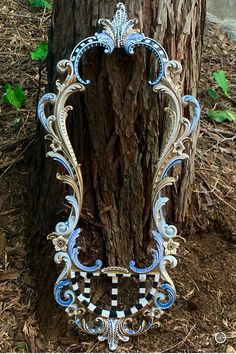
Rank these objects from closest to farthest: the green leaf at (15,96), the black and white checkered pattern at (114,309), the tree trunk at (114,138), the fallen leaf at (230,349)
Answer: the tree trunk at (114,138), the black and white checkered pattern at (114,309), the fallen leaf at (230,349), the green leaf at (15,96)

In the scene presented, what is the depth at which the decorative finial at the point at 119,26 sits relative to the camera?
7.28ft

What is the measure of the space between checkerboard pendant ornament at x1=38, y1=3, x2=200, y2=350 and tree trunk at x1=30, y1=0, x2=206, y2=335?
2.9 inches

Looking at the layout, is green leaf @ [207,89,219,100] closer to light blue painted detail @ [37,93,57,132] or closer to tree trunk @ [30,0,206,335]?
tree trunk @ [30,0,206,335]

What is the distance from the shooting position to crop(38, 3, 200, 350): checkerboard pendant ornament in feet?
7.36

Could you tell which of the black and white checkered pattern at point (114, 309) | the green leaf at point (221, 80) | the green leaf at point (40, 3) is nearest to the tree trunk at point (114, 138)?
the black and white checkered pattern at point (114, 309)

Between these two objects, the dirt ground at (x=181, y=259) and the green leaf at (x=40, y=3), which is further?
the green leaf at (x=40, y=3)

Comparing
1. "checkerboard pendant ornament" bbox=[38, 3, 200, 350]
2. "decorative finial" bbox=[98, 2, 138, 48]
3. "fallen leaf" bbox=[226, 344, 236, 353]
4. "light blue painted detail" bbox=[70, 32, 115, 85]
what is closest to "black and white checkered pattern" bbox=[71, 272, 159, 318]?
"checkerboard pendant ornament" bbox=[38, 3, 200, 350]

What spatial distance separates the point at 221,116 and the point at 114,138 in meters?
1.18

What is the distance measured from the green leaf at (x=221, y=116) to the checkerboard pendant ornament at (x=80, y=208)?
91 cm

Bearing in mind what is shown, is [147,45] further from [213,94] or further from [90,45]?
[213,94]

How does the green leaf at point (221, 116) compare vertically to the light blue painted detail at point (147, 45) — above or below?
below

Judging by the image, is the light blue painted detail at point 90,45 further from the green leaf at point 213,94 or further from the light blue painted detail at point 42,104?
the green leaf at point 213,94

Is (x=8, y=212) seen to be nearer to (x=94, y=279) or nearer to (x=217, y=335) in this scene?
(x=94, y=279)

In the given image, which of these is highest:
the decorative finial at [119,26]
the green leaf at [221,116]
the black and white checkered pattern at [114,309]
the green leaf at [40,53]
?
the decorative finial at [119,26]
